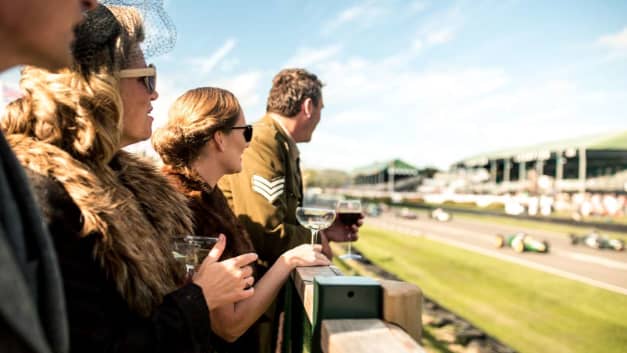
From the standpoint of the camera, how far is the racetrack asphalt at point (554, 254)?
1496 cm

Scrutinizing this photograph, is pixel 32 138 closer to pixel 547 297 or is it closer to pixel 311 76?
pixel 311 76

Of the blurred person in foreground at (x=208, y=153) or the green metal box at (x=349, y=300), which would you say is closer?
the green metal box at (x=349, y=300)

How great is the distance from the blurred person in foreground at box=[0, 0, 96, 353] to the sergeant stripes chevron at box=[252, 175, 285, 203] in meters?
1.96

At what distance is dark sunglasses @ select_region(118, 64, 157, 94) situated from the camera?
1488 mm

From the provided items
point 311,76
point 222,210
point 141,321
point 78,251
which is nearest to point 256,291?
point 222,210

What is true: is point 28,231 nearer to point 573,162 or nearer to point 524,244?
point 524,244

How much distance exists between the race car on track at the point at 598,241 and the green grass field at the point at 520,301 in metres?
5.11

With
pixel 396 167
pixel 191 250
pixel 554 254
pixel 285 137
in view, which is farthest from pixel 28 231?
pixel 396 167

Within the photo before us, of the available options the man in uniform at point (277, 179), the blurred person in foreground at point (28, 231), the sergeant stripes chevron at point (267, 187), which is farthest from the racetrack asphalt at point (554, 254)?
the blurred person in foreground at point (28, 231)

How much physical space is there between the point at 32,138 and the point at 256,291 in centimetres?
95

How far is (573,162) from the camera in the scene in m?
61.4

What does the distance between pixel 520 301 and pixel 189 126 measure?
13.4 m

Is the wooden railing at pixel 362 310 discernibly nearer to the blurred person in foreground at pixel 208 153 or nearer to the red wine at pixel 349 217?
the blurred person in foreground at pixel 208 153

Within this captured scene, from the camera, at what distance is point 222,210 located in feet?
7.21
